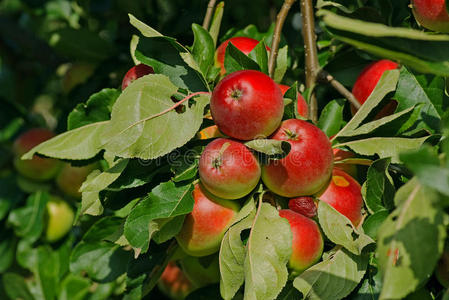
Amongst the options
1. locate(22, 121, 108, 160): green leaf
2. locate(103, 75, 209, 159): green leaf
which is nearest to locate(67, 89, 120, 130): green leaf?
locate(22, 121, 108, 160): green leaf

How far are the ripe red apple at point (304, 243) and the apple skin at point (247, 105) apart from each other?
15 cm

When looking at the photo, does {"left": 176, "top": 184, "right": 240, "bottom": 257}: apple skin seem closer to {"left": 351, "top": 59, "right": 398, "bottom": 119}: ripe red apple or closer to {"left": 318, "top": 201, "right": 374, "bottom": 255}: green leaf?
{"left": 318, "top": 201, "right": 374, "bottom": 255}: green leaf

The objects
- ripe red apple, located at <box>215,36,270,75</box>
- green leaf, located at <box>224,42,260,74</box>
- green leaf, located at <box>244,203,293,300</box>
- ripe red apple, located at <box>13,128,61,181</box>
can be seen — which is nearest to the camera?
green leaf, located at <box>244,203,293,300</box>

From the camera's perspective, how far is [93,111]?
1.02m

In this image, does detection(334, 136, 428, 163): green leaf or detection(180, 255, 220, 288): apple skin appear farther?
detection(180, 255, 220, 288): apple skin

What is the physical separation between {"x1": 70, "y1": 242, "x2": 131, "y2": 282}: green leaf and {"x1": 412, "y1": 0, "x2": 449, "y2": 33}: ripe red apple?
74cm

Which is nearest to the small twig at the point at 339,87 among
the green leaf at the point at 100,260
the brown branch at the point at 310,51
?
the brown branch at the point at 310,51

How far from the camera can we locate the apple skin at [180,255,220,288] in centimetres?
102

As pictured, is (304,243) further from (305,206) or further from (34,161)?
(34,161)

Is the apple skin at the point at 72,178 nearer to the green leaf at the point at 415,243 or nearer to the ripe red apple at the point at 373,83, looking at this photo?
the ripe red apple at the point at 373,83

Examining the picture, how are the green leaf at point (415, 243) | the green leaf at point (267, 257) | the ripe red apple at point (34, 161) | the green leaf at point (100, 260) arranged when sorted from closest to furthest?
1. the green leaf at point (415, 243)
2. the green leaf at point (267, 257)
3. the green leaf at point (100, 260)
4. the ripe red apple at point (34, 161)

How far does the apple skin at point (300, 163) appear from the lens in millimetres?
795

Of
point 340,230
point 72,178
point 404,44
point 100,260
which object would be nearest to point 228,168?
point 340,230

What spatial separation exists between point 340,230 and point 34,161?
3.41 feet
